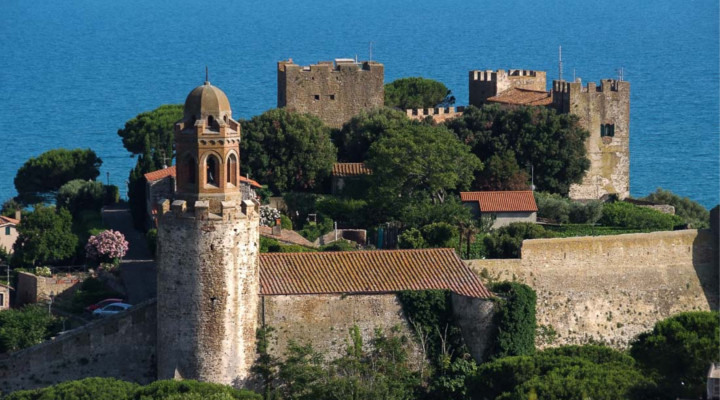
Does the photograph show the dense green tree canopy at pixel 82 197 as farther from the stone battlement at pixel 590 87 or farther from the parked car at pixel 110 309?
the stone battlement at pixel 590 87

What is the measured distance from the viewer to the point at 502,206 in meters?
63.2

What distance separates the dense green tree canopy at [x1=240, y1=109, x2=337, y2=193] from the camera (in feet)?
219

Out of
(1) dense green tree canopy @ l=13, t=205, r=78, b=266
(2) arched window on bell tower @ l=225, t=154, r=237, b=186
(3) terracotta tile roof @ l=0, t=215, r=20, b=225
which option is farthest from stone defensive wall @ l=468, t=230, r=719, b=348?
(3) terracotta tile roof @ l=0, t=215, r=20, b=225

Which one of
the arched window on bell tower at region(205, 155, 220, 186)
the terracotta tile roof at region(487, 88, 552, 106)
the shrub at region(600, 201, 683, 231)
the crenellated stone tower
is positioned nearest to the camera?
the arched window on bell tower at region(205, 155, 220, 186)

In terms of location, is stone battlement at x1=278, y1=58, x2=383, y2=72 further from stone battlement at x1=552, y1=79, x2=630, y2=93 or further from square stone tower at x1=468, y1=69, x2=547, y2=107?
stone battlement at x1=552, y1=79, x2=630, y2=93

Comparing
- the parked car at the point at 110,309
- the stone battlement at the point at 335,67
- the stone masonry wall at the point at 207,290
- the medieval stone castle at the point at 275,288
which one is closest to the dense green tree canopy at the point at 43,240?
the parked car at the point at 110,309

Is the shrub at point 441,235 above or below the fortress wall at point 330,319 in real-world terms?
above

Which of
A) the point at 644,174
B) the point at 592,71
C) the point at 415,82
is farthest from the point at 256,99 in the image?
the point at 415,82

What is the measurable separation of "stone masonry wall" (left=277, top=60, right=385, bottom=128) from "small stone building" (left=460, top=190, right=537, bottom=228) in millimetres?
10353

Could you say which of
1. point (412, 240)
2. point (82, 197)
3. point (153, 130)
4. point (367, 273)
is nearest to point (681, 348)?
point (367, 273)

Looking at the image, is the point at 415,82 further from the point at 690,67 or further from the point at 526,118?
the point at 690,67

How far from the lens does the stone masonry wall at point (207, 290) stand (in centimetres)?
4547

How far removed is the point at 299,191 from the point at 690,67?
115290 millimetres

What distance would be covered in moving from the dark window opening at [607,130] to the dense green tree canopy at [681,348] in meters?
22.8
